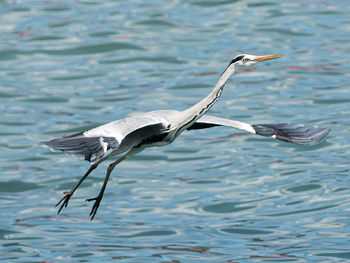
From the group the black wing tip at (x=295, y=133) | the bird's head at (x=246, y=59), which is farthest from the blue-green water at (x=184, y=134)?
the bird's head at (x=246, y=59)

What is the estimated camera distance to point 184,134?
20.7 metres

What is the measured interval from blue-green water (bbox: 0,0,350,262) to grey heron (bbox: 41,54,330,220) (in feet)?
6.41

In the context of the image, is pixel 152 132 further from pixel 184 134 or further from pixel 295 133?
pixel 184 134

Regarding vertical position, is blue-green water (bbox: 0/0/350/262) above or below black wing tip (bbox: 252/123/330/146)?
below

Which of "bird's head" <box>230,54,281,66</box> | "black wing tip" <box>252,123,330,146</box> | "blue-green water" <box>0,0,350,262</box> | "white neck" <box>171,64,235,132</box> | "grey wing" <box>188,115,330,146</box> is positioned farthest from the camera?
"blue-green water" <box>0,0,350,262</box>

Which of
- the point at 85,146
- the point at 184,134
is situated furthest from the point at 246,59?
the point at 184,134

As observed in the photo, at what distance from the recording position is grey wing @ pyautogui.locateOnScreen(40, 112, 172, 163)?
415 inches

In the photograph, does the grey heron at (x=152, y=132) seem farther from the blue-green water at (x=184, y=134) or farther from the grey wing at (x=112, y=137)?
the blue-green water at (x=184, y=134)

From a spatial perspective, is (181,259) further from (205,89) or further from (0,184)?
(205,89)

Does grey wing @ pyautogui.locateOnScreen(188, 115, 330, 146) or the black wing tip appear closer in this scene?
grey wing @ pyautogui.locateOnScreen(188, 115, 330, 146)

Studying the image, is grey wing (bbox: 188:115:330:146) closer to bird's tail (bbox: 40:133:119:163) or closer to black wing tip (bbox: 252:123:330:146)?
black wing tip (bbox: 252:123:330:146)

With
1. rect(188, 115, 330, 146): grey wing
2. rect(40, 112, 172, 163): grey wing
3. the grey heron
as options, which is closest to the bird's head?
the grey heron

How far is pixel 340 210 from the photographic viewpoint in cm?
1606

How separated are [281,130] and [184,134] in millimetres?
7444
